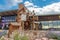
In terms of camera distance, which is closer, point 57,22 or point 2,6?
point 57,22

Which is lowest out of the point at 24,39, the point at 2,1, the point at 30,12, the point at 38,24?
the point at 24,39

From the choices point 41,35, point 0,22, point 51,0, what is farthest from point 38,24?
point 0,22

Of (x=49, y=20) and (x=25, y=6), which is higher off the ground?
(x=25, y=6)

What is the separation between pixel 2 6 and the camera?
299cm

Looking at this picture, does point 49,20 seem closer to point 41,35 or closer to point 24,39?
point 41,35

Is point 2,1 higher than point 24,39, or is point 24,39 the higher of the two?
point 2,1

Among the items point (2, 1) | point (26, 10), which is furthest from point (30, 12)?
point (2, 1)

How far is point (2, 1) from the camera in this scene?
2.98m

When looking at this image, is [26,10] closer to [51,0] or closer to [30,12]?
[30,12]

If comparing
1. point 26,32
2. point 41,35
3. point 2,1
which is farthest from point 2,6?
point 41,35

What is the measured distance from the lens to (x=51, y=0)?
2746 mm

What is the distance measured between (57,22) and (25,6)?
21.1 inches

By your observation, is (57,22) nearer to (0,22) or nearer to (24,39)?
(24,39)

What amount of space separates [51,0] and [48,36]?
51 centimetres
